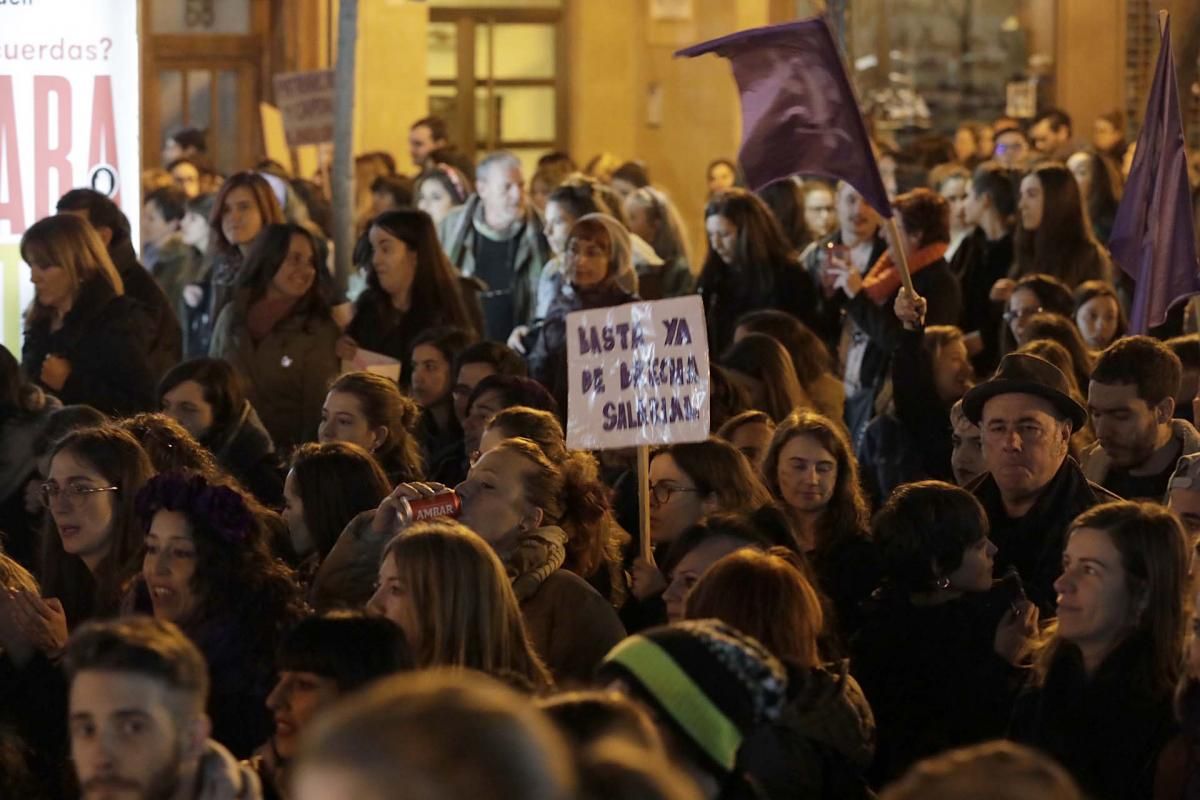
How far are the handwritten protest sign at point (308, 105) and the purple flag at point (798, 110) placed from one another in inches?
270

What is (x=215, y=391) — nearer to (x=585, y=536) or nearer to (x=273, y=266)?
(x=273, y=266)

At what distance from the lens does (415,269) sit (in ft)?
33.2

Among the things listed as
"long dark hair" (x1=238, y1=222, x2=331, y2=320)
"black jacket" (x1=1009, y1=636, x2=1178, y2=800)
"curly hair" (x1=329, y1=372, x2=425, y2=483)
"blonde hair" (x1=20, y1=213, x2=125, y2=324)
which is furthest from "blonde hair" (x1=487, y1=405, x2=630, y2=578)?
"long dark hair" (x1=238, y1=222, x2=331, y2=320)

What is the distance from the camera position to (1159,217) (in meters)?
8.91

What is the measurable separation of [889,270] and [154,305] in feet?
10.1

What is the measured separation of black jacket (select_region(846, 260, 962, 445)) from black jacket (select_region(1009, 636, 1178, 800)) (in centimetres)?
444

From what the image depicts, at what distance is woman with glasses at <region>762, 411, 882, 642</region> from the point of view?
694 cm

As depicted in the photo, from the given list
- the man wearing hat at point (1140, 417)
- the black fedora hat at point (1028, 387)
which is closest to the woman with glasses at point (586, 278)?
the black fedora hat at point (1028, 387)

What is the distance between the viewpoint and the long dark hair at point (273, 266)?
31.6 feet

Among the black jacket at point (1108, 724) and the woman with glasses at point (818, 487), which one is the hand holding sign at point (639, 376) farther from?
the black jacket at point (1108, 724)

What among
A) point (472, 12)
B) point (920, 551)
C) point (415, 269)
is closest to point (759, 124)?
point (415, 269)

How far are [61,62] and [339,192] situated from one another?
10.5ft

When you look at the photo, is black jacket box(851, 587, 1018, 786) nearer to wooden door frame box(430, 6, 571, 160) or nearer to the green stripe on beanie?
the green stripe on beanie

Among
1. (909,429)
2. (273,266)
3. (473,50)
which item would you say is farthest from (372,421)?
(473,50)
